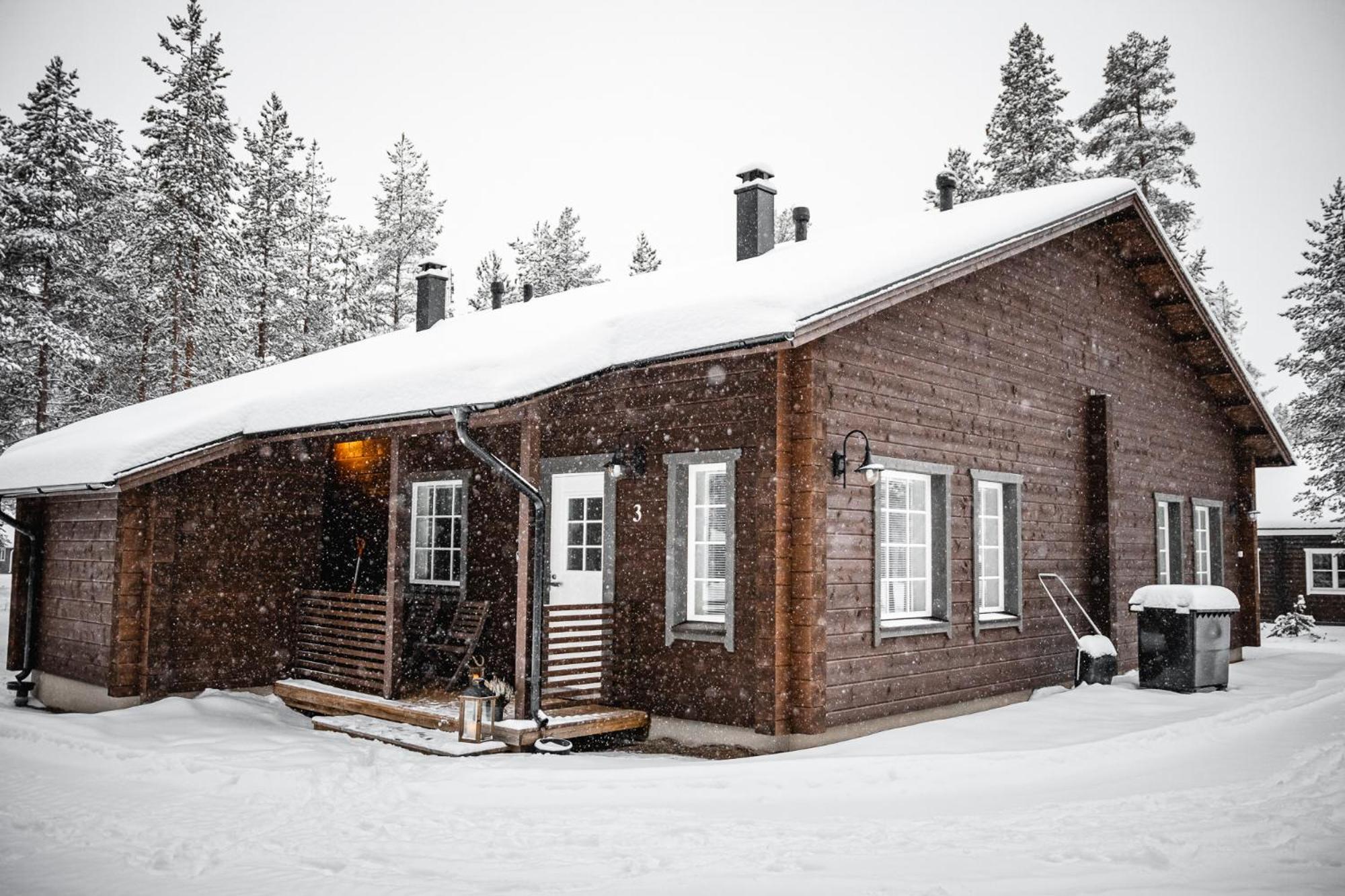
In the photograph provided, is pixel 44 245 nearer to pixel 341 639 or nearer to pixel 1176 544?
pixel 341 639

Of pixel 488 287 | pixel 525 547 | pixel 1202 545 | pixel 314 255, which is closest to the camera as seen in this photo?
pixel 525 547

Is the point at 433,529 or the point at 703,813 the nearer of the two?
the point at 703,813

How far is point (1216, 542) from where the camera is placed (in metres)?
14.5

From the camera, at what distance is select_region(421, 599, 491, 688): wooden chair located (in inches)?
393

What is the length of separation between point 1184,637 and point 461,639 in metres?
7.78

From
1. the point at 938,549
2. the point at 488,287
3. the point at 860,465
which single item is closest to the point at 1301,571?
the point at 938,549

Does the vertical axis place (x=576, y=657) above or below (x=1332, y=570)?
below

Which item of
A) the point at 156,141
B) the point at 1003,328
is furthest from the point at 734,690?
the point at 156,141

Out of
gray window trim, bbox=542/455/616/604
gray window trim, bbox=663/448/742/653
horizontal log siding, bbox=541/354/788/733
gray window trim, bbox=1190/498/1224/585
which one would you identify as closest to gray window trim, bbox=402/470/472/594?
horizontal log siding, bbox=541/354/788/733

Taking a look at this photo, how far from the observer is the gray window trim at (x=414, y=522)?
1099cm

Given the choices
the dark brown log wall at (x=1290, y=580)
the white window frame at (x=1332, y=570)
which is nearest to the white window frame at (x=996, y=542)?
the dark brown log wall at (x=1290, y=580)

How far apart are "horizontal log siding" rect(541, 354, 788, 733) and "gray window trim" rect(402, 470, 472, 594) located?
182cm

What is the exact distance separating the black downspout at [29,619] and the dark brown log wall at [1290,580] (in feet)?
78.9

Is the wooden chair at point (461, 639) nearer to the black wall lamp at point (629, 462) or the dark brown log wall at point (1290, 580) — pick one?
the black wall lamp at point (629, 462)
